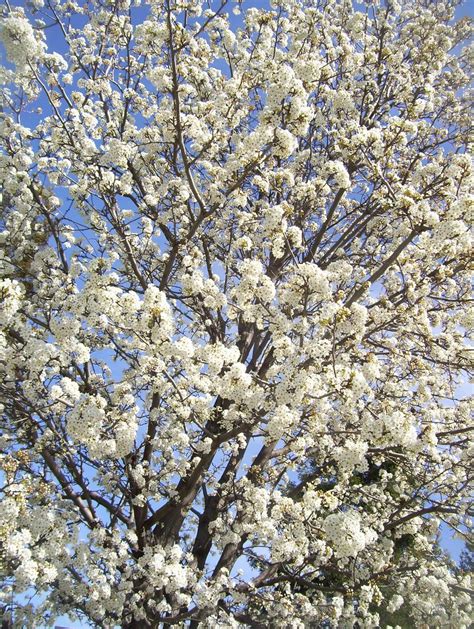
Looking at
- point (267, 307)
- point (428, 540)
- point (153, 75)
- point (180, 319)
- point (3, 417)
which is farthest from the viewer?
point (180, 319)

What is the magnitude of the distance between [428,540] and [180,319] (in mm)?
6024

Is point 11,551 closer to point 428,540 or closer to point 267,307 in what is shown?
point 267,307

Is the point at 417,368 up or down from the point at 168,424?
up

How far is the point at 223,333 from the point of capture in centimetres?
895

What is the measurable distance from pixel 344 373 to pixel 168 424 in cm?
379


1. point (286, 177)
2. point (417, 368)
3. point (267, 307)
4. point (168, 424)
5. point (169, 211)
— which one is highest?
point (286, 177)

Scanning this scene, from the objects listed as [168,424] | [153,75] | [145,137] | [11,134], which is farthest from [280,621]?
[11,134]

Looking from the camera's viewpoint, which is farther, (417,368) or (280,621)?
(417,368)

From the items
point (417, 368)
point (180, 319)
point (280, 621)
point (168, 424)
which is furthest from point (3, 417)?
point (417, 368)

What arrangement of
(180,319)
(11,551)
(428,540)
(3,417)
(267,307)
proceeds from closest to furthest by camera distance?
(11,551)
(267,307)
(3,417)
(428,540)
(180,319)

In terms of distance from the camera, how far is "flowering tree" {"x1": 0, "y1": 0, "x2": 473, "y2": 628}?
5.48 m

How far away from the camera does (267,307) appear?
619cm

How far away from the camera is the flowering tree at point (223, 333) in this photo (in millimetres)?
→ 5484

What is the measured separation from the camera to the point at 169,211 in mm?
7777
